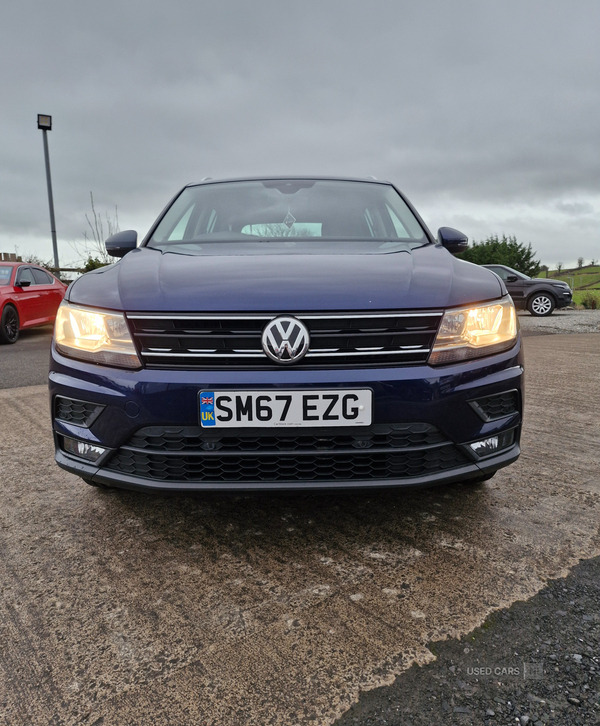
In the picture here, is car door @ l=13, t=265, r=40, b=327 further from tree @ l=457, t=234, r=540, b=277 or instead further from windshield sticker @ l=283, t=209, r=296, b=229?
tree @ l=457, t=234, r=540, b=277

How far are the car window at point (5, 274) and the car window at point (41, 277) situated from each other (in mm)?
527

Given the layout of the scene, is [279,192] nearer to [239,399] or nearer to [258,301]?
[258,301]

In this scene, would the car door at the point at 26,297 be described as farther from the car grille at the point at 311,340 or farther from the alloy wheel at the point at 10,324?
the car grille at the point at 311,340

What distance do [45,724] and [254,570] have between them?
2.36 ft

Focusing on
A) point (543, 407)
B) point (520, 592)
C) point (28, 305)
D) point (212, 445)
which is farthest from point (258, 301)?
point (28, 305)

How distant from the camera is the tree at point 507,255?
122 feet

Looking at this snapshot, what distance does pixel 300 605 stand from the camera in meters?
1.59

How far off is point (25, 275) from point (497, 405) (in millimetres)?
9238

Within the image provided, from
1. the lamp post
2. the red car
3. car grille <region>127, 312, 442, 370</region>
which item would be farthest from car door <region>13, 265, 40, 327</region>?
car grille <region>127, 312, 442, 370</region>

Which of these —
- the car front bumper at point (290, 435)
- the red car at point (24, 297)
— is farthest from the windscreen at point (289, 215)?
the red car at point (24, 297)

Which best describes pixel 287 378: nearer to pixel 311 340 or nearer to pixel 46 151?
pixel 311 340

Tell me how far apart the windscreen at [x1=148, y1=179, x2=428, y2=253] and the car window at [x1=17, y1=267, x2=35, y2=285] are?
702cm

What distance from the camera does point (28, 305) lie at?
357 inches

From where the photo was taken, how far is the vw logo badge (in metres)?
1.68
